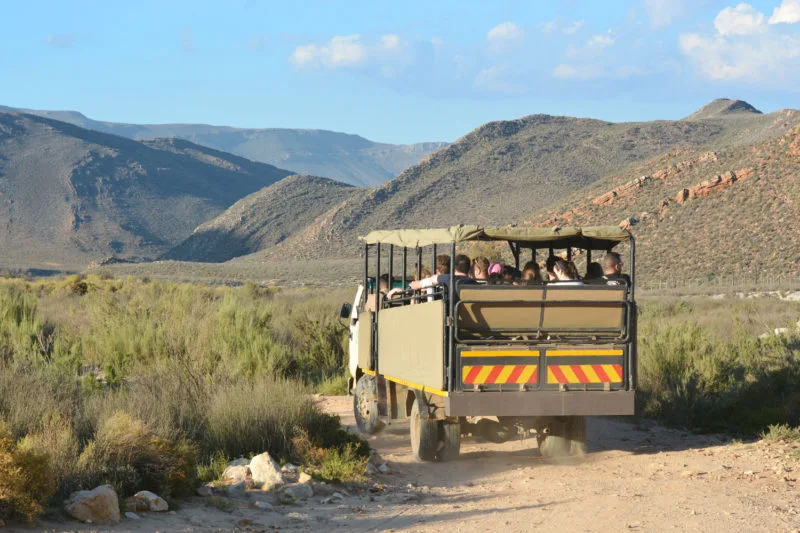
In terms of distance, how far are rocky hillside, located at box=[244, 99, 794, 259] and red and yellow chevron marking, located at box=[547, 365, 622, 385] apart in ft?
190

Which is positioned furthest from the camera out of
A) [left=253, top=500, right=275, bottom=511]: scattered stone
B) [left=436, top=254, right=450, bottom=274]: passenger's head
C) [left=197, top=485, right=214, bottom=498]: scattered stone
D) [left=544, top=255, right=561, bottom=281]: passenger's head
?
[left=544, top=255, right=561, bottom=281]: passenger's head

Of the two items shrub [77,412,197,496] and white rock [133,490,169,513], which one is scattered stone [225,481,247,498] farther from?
white rock [133,490,169,513]

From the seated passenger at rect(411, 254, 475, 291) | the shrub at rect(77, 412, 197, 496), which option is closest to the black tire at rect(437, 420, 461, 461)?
the seated passenger at rect(411, 254, 475, 291)

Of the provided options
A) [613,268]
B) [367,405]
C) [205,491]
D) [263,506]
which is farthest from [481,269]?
[205,491]

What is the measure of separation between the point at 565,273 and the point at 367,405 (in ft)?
11.0

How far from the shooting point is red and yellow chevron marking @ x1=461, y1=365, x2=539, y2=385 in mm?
9070

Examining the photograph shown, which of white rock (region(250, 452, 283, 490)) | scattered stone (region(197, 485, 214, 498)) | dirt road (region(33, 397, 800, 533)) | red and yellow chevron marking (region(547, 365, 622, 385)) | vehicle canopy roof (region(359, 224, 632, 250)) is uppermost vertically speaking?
vehicle canopy roof (region(359, 224, 632, 250))

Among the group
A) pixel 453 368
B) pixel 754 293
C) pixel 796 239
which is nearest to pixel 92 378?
pixel 453 368

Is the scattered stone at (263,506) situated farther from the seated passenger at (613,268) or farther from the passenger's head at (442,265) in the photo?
the seated passenger at (613,268)

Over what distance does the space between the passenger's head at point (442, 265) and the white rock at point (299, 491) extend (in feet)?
10.4

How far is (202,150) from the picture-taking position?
17950 cm

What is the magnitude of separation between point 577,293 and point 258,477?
11.5 ft

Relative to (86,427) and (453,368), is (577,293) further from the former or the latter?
(86,427)

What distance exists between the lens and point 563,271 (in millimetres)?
10383
